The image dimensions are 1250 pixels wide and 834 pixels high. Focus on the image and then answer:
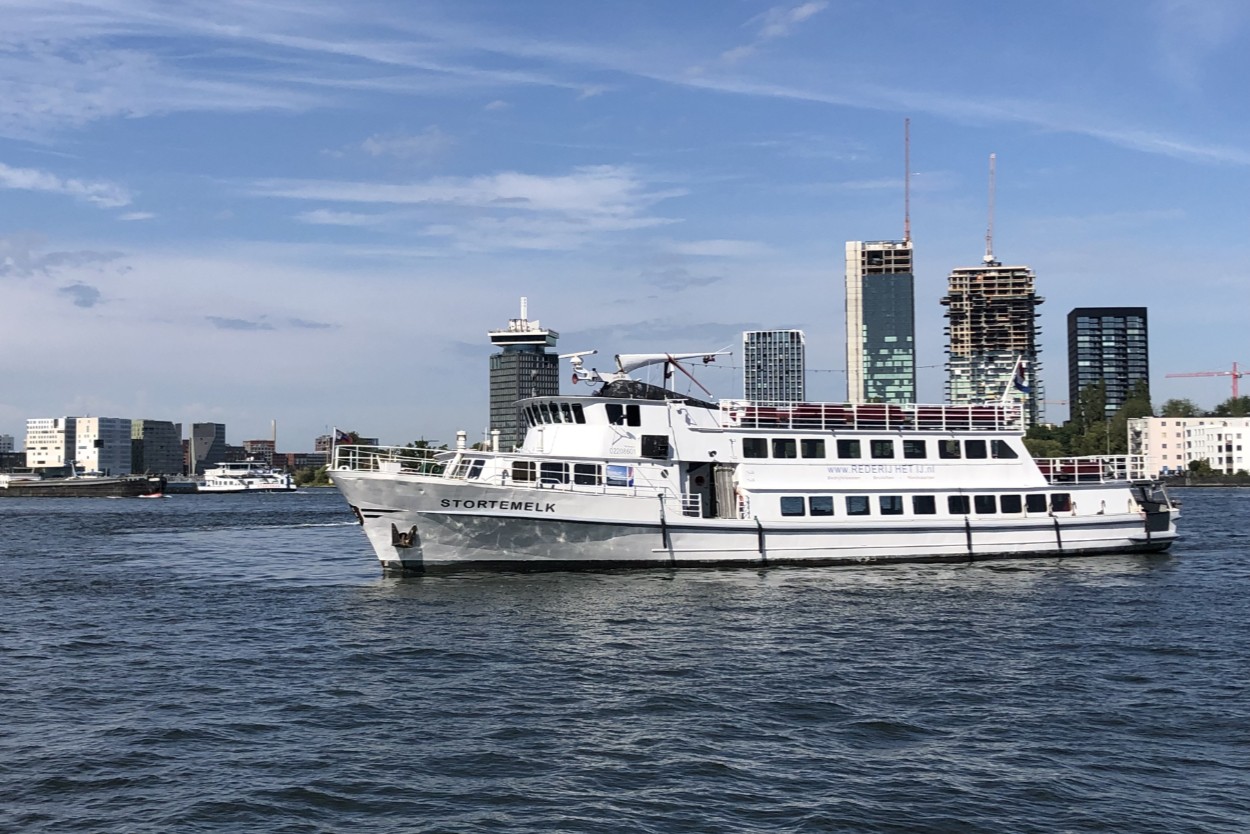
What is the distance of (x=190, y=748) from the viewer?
1714 centimetres

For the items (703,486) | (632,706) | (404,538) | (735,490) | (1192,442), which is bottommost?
(632,706)

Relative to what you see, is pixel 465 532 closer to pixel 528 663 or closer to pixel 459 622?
pixel 459 622

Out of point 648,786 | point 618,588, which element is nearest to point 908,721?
point 648,786

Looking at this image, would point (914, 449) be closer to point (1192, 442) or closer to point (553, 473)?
point (553, 473)

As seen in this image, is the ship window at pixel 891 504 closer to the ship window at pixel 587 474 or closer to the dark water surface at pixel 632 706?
the dark water surface at pixel 632 706

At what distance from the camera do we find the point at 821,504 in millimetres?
38906

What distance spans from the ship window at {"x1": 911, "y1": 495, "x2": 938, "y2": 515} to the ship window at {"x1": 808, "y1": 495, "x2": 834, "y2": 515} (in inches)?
128

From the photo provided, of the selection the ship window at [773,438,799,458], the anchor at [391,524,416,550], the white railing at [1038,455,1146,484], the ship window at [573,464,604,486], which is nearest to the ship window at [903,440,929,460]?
the ship window at [773,438,799,458]

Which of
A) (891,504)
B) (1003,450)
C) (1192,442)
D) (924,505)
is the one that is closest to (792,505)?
(891,504)

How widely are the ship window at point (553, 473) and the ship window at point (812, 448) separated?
8862mm

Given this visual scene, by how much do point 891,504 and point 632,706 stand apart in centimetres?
2241

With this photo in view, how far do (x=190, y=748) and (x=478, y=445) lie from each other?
893 inches

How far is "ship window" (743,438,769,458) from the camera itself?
38656 millimetres

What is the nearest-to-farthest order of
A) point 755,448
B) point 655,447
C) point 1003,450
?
point 655,447
point 755,448
point 1003,450
